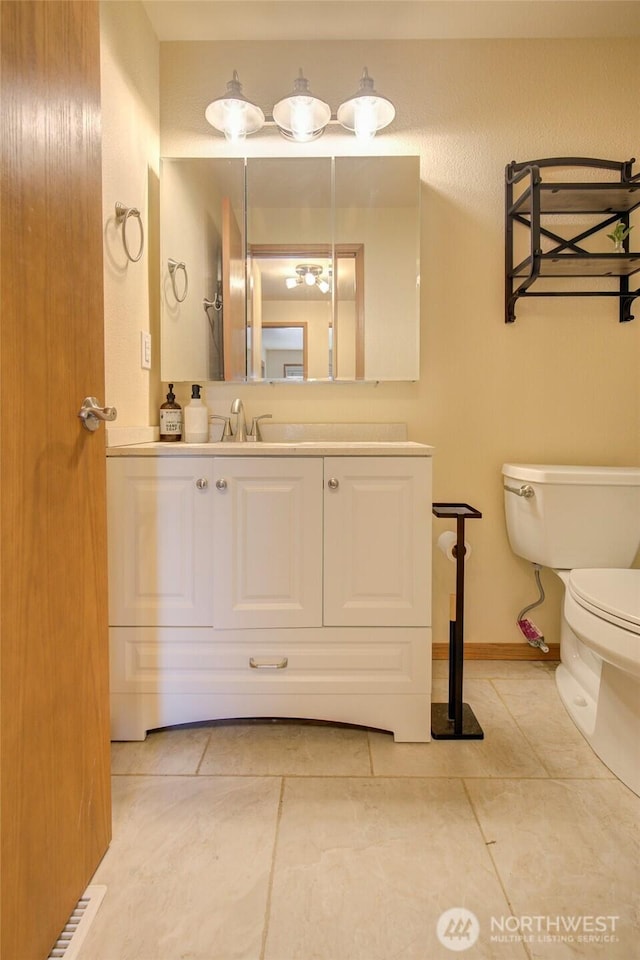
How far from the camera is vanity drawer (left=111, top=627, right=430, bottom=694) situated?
1.44 meters

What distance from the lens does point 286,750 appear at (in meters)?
1.41

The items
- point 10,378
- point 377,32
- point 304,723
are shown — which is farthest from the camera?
point 377,32

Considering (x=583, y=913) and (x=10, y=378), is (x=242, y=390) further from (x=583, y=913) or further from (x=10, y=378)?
(x=583, y=913)

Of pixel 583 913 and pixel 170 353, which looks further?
pixel 170 353

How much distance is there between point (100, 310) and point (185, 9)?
1.44m

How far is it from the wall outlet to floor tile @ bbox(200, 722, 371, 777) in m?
1.21

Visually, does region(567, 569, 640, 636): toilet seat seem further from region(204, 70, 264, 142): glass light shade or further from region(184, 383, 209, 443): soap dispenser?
region(204, 70, 264, 142): glass light shade

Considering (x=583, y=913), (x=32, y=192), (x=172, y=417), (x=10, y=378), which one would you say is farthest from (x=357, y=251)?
(x=583, y=913)

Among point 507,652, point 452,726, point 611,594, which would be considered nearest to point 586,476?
point 611,594

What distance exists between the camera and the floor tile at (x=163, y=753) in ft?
4.37

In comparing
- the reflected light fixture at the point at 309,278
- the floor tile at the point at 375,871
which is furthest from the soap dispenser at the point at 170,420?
the floor tile at the point at 375,871

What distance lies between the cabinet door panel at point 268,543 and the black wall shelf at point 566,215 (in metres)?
1.08

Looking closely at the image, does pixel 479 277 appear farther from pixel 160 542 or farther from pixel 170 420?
pixel 160 542

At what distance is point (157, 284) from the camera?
186cm
